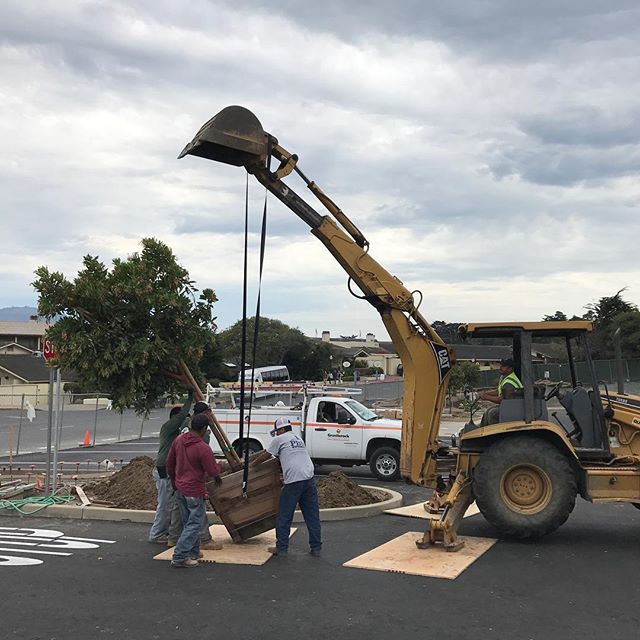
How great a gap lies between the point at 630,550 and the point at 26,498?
27.9 feet

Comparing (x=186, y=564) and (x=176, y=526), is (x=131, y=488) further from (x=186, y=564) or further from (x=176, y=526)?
(x=186, y=564)

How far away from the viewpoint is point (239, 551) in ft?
26.8

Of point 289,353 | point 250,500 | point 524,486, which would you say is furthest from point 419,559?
point 289,353

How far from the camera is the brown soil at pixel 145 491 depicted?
34.1 feet

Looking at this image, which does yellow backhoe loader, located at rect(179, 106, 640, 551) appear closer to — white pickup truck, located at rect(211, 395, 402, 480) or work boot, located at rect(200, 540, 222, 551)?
work boot, located at rect(200, 540, 222, 551)

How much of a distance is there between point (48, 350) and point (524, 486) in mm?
6461

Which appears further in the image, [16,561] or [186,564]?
[16,561]

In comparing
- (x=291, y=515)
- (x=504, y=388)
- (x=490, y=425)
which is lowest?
(x=291, y=515)

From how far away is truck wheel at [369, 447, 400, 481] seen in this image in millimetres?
14695

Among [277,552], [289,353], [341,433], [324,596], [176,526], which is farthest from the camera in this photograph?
[289,353]

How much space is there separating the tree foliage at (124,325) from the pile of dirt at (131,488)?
184 cm

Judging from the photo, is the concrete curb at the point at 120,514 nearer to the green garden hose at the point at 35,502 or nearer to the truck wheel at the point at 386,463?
the green garden hose at the point at 35,502

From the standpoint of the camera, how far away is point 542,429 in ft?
27.9

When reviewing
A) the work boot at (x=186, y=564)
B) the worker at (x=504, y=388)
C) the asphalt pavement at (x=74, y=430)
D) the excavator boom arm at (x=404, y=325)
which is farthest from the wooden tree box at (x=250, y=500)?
the asphalt pavement at (x=74, y=430)
